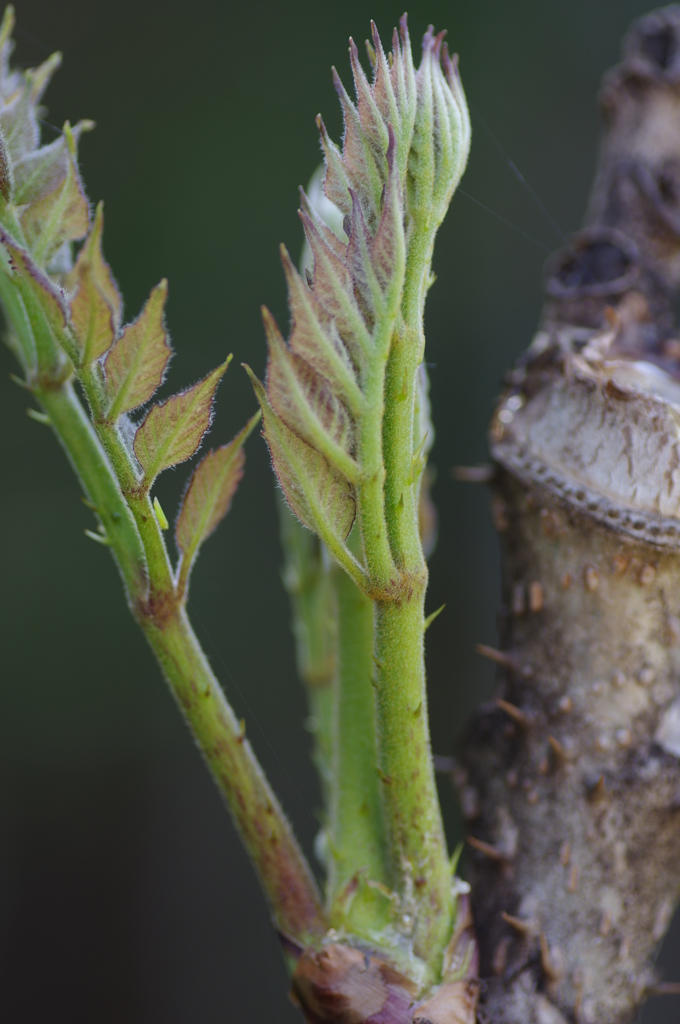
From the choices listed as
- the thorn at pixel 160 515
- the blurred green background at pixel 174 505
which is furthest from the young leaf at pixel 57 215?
the blurred green background at pixel 174 505

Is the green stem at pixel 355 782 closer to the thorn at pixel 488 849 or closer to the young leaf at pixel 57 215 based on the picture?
the thorn at pixel 488 849

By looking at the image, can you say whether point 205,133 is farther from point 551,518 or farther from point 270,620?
point 551,518

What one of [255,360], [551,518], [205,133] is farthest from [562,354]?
[205,133]

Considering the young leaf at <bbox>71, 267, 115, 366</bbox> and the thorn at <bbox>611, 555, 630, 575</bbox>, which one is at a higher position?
the young leaf at <bbox>71, 267, 115, 366</bbox>

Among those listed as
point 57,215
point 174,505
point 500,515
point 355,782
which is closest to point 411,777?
point 355,782

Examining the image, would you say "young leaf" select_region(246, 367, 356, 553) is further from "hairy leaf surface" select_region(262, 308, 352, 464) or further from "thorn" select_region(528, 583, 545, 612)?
"thorn" select_region(528, 583, 545, 612)

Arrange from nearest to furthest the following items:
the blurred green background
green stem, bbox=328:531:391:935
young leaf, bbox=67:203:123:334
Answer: young leaf, bbox=67:203:123:334 < green stem, bbox=328:531:391:935 < the blurred green background

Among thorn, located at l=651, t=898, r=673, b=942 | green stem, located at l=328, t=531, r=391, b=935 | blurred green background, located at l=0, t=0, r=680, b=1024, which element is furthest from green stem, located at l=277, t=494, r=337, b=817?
blurred green background, located at l=0, t=0, r=680, b=1024
